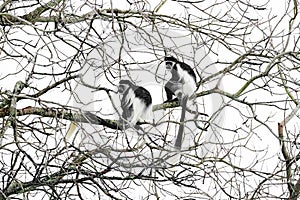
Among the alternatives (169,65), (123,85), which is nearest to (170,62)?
(169,65)

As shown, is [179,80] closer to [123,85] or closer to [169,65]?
[169,65]

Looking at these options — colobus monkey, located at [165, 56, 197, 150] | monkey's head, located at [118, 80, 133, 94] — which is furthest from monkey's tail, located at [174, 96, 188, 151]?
monkey's head, located at [118, 80, 133, 94]

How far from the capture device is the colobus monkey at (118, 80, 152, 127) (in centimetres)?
324

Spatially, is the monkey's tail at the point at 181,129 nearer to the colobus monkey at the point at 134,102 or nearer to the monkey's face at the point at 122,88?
the colobus monkey at the point at 134,102

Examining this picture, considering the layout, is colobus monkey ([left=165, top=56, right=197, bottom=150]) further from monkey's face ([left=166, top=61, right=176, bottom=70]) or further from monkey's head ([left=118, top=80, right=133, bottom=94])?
monkey's head ([left=118, top=80, right=133, bottom=94])

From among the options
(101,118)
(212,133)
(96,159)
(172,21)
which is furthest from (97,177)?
(172,21)

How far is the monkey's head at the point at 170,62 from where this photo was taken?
3.28 m

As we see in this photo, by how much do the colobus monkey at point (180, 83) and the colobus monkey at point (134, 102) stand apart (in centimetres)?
10

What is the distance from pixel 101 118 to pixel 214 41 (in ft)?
2.47

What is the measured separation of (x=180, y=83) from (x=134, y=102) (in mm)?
231

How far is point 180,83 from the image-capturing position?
3318 millimetres

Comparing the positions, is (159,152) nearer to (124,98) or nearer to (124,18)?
(124,98)

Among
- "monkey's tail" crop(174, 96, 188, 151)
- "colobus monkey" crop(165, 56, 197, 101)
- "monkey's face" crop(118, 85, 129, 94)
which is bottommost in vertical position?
"monkey's tail" crop(174, 96, 188, 151)

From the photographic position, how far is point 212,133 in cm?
333
